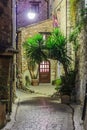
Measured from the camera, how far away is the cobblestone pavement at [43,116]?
1130 centimetres

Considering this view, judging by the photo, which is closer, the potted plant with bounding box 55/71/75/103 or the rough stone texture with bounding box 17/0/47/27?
the potted plant with bounding box 55/71/75/103

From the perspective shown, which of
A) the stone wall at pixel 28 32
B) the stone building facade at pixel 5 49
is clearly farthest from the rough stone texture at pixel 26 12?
the stone building facade at pixel 5 49

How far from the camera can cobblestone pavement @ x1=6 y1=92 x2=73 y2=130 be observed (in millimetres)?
11305

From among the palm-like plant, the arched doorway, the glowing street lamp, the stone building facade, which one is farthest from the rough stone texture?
the stone building facade

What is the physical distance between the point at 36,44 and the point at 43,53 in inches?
30.2

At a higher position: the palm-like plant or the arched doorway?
the palm-like plant

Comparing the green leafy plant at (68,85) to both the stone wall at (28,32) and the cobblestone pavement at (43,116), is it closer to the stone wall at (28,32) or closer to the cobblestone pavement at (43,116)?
the cobblestone pavement at (43,116)

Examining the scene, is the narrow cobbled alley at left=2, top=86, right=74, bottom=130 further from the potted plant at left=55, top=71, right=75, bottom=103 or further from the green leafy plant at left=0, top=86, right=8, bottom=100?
the green leafy plant at left=0, top=86, right=8, bottom=100

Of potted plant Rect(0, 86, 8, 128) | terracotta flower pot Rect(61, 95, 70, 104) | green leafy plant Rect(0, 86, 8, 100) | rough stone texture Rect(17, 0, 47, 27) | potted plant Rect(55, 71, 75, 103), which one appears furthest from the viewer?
rough stone texture Rect(17, 0, 47, 27)

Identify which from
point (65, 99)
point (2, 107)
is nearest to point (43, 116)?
point (2, 107)

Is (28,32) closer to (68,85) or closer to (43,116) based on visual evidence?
(68,85)

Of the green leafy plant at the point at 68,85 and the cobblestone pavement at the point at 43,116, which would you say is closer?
the cobblestone pavement at the point at 43,116

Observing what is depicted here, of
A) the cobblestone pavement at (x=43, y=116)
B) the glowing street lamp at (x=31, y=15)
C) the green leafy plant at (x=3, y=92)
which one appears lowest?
the cobblestone pavement at (x=43, y=116)

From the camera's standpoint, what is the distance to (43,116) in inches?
515
